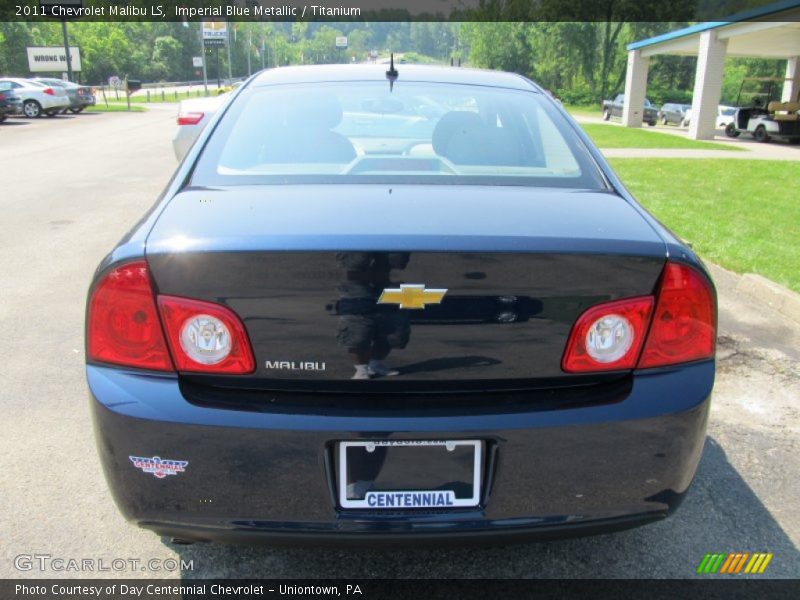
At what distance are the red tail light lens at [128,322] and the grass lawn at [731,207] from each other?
5.06m

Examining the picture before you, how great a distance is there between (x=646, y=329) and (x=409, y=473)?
2.47 ft

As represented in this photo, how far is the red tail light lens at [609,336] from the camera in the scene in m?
1.88

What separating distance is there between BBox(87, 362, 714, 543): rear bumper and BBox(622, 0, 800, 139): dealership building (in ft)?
73.8

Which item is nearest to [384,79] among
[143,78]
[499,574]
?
[499,574]

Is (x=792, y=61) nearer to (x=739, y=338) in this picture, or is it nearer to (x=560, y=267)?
(x=739, y=338)

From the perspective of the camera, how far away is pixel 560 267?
1833 millimetres

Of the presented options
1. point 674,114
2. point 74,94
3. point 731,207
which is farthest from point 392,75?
point 674,114

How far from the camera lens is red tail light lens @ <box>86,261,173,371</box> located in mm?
1859

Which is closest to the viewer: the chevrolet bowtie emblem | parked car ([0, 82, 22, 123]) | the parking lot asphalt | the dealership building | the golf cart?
the chevrolet bowtie emblem

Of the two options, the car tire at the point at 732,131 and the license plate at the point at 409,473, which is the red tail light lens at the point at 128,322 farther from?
the car tire at the point at 732,131

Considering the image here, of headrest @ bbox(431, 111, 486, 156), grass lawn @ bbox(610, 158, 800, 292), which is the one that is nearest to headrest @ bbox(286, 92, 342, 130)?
headrest @ bbox(431, 111, 486, 156)

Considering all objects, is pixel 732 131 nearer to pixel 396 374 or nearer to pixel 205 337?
pixel 396 374

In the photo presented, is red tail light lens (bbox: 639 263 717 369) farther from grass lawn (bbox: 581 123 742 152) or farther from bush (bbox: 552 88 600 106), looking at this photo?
bush (bbox: 552 88 600 106)

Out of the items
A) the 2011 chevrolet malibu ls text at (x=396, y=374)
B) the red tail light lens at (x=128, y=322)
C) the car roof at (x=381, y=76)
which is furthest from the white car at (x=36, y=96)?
the 2011 chevrolet malibu ls text at (x=396, y=374)
